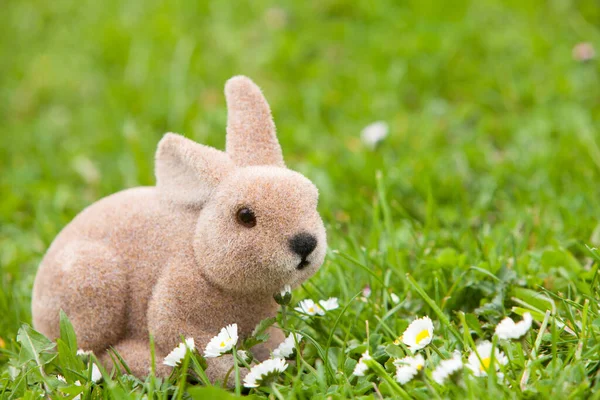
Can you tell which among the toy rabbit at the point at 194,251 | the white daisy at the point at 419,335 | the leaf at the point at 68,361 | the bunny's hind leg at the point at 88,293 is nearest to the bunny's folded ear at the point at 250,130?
the toy rabbit at the point at 194,251

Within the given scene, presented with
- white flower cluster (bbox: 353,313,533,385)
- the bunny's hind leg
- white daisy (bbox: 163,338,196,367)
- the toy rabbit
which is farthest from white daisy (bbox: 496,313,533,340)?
the bunny's hind leg

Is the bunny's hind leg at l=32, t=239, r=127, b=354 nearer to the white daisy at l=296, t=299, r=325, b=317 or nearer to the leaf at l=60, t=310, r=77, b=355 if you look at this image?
the leaf at l=60, t=310, r=77, b=355

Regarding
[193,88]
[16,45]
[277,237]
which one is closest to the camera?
[277,237]

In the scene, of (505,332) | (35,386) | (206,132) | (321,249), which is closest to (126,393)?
(35,386)

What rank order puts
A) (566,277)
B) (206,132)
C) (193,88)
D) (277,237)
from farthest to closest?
(193,88) < (206,132) < (566,277) < (277,237)

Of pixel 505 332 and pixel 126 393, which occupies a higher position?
pixel 505 332

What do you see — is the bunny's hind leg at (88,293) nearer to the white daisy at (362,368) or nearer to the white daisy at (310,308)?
the white daisy at (310,308)

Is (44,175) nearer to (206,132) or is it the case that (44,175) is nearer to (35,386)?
(206,132)

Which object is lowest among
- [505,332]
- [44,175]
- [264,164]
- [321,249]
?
[44,175]
